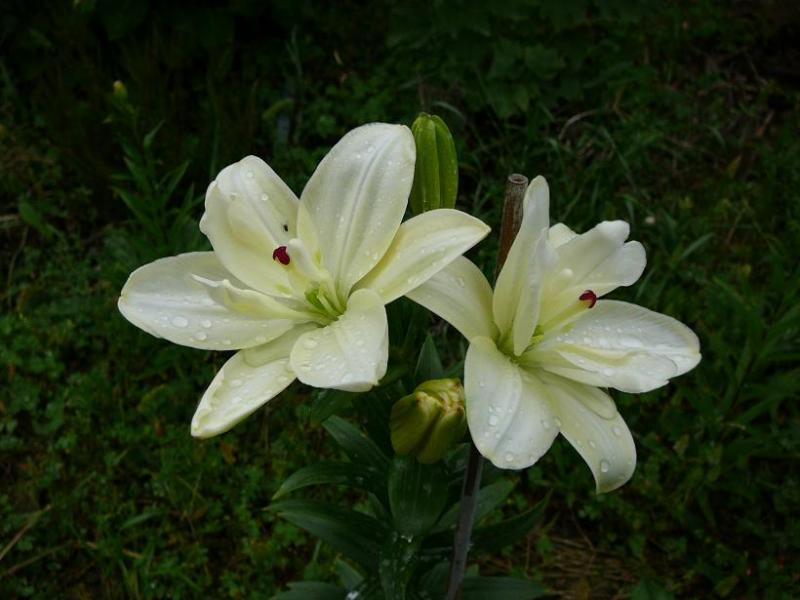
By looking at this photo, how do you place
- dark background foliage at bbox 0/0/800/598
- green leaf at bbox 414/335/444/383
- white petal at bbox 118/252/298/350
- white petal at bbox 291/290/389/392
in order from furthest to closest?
dark background foliage at bbox 0/0/800/598, green leaf at bbox 414/335/444/383, white petal at bbox 118/252/298/350, white petal at bbox 291/290/389/392

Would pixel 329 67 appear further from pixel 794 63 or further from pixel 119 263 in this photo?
pixel 794 63

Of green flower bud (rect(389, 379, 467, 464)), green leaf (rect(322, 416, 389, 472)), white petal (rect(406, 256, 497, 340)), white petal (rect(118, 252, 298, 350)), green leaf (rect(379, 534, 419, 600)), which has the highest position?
white petal (rect(118, 252, 298, 350))

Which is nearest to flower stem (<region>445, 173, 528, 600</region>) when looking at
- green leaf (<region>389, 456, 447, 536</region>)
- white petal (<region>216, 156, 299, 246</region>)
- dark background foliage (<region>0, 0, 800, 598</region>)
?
green leaf (<region>389, 456, 447, 536</region>)

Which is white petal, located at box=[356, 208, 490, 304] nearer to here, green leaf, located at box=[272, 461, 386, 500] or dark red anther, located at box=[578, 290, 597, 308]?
dark red anther, located at box=[578, 290, 597, 308]

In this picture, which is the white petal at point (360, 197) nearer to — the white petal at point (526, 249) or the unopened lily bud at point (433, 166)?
the unopened lily bud at point (433, 166)

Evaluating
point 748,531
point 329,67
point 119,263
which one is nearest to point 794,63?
point 329,67

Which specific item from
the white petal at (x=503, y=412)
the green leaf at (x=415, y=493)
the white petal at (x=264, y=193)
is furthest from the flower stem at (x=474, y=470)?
the white petal at (x=264, y=193)
